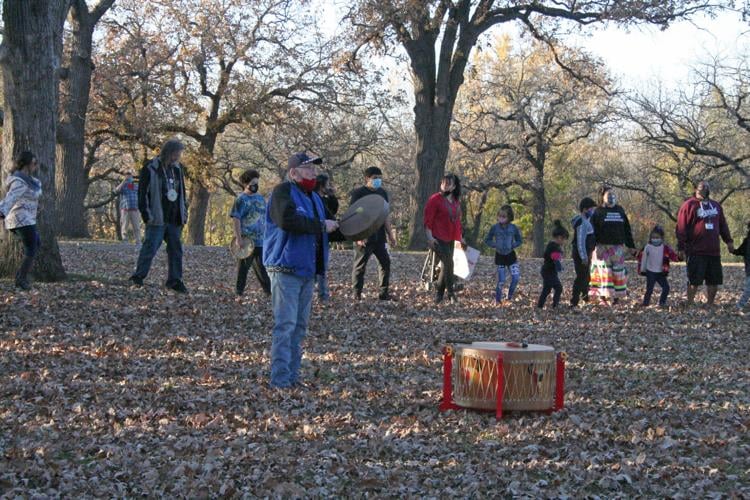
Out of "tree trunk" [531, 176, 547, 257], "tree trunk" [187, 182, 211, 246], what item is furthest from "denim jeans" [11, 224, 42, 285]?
"tree trunk" [531, 176, 547, 257]

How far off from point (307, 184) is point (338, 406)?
195cm

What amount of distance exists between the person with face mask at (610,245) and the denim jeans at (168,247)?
6582 mm

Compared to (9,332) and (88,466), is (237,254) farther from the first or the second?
(88,466)

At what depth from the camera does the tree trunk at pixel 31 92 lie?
1350 cm

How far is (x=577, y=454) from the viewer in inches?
261

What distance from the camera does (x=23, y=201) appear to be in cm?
1273

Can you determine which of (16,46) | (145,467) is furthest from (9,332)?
(145,467)

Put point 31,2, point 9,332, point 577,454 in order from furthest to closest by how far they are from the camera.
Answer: point 31,2, point 9,332, point 577,454

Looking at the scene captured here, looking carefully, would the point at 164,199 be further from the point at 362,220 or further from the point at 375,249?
the point at 362,220

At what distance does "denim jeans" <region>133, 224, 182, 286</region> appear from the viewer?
13648 mm

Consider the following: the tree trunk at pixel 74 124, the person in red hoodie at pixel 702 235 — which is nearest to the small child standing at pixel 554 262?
the person in red hoodie at pixel 702 235

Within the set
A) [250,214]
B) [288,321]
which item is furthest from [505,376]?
[250,214]

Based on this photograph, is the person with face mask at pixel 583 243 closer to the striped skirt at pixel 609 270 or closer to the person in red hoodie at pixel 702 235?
the striped skirt at pixel 609 270

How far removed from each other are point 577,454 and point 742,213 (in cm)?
5493
